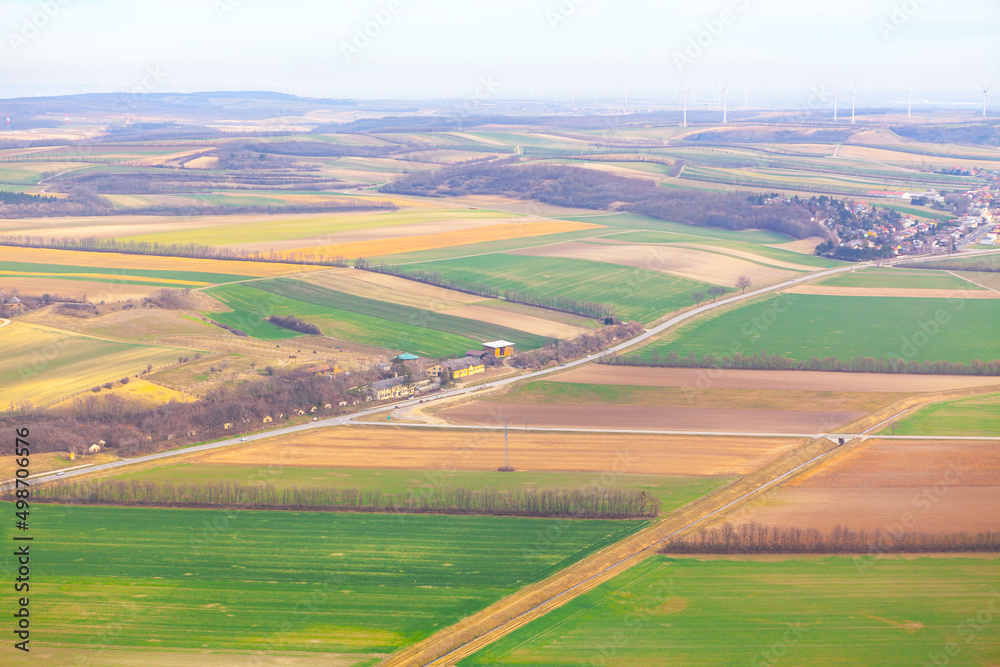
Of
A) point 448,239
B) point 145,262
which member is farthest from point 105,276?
point 448,239

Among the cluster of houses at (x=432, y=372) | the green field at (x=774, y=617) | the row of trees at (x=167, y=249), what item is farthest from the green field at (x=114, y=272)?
the green field at (x=774, y=617)

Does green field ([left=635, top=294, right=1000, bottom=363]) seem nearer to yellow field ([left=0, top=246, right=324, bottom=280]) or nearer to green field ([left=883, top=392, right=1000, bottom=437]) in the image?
green field ([left=883, top=392, right=1000, bottom=437])

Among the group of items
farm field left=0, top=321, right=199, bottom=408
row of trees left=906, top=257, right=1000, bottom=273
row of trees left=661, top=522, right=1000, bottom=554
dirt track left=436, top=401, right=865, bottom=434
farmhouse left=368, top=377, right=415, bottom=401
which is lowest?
row of trees left=661, top=522, right=1000, bottom=554

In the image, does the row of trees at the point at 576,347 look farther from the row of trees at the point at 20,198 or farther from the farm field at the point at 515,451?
the row of trees at the point at 20,198

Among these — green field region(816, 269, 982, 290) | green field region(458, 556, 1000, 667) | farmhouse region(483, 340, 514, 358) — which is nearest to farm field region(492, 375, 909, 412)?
farmhouse region(483, 340, 514, 358)

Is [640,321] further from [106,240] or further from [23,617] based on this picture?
[106,240]

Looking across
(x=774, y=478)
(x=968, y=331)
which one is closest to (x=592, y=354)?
(x=774, y=478)
